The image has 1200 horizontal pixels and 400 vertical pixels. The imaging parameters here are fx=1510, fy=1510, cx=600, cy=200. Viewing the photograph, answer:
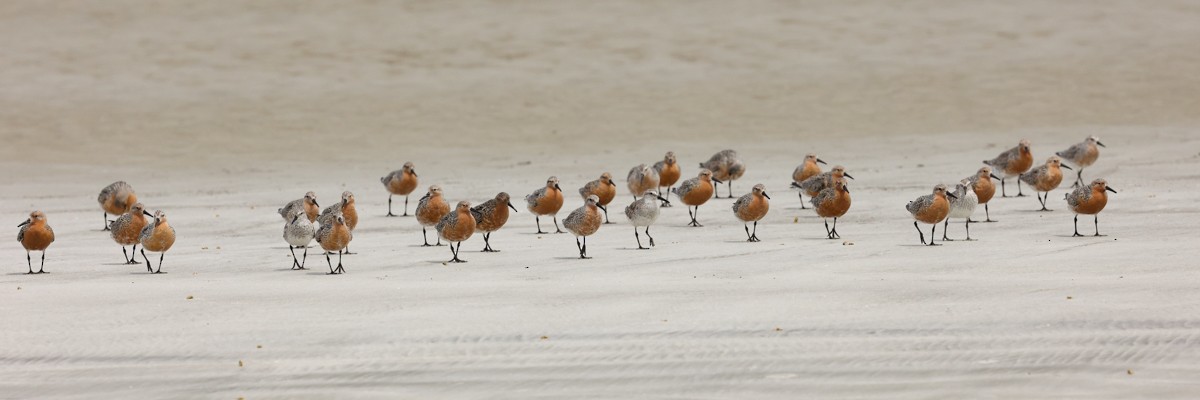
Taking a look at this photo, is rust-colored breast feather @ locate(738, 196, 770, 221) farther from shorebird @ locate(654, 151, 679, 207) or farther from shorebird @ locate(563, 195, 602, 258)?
shorebird @ locate(654, 151, 679, 207)

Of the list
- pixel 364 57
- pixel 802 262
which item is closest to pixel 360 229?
pixel 802 262

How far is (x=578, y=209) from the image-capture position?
50.9 ft

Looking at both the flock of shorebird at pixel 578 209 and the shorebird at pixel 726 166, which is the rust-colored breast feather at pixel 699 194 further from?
the shorebird at pixel 726 166

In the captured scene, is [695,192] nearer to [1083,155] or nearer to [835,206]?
[835,206]

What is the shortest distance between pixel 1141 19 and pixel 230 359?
3566 centimetres

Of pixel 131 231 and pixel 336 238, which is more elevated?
pixel 131 231

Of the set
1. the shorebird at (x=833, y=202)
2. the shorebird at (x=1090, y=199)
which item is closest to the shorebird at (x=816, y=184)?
the shorebird at (x=833, y=202)

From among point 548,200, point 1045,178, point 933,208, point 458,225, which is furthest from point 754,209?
point 1045,178

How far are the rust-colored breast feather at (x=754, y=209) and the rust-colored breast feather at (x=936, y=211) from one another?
5.97 feet

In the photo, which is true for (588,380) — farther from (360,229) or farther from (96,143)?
(96,143)

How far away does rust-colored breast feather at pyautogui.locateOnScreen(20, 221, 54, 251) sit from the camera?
14.2 metres

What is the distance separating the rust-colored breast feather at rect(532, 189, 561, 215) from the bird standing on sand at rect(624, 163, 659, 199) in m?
3.08

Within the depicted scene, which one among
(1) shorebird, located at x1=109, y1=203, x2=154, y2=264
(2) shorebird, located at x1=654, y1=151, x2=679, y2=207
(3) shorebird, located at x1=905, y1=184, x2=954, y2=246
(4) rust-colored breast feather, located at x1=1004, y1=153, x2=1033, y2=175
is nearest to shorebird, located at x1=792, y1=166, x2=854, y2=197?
(2) shorebird, located at x1=654, y1=151, x2=679, y2=207

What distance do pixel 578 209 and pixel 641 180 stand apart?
5175 millimetres
